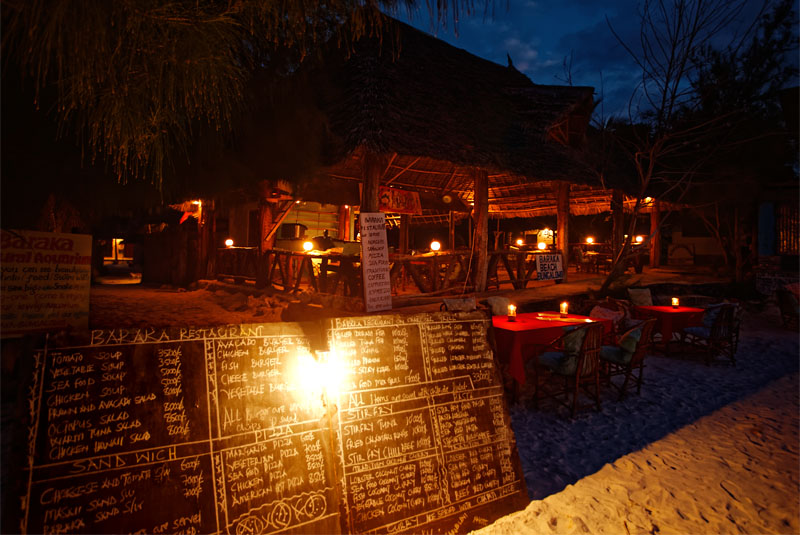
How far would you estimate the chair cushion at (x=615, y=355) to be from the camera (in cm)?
527

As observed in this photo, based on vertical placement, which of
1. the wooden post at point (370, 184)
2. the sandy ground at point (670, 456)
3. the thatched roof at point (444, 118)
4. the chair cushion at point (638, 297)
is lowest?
the sandy ground at point (670, 456)

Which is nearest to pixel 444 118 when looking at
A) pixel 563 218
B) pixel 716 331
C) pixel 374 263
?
pixel 374 263

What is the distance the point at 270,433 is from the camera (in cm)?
226

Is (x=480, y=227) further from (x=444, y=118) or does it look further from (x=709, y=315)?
(x=709, y=315)

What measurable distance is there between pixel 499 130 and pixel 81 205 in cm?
935

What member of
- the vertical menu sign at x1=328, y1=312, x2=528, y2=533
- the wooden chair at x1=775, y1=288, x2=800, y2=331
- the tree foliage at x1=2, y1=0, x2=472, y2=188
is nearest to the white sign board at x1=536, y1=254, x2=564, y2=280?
the wooden chair at x1=775, y1=288, x2=800, y2=331

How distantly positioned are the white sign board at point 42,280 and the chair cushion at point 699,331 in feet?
29.8

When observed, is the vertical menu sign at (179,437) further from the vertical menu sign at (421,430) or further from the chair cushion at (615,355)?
the chair cushion at (615,355)

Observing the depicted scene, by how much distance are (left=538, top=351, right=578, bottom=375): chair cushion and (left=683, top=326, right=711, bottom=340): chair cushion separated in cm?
386

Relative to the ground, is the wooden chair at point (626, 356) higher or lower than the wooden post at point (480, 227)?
lower

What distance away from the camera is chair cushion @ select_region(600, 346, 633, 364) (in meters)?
5.27

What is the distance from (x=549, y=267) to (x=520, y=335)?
747 centimetres

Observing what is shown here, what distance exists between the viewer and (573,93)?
11.9m

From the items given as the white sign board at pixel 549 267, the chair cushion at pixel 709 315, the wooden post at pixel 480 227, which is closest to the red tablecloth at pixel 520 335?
the chair cushion at pixel 709 315
